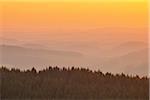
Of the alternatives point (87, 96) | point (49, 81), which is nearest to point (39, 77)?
point (49, 81)

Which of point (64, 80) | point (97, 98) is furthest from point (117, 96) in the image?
point (64, 80)

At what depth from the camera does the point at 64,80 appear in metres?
11.9

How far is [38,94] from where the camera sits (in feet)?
36.6

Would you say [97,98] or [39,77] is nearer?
[97,98]

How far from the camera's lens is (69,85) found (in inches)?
458

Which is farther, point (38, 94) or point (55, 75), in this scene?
point (55, 75)

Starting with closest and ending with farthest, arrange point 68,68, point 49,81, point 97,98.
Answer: point 97,98, point 49,81, point 68,68

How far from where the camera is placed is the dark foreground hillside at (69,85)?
440 inches

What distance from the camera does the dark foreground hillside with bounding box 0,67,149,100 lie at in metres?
11.2

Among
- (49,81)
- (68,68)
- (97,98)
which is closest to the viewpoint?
(97,98)

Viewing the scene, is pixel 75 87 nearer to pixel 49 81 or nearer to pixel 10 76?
pixel 49 81

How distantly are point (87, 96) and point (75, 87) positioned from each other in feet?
1.46

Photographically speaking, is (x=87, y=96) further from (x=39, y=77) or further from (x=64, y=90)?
(x=39, y=77)

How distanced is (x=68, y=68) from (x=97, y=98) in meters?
1.78
